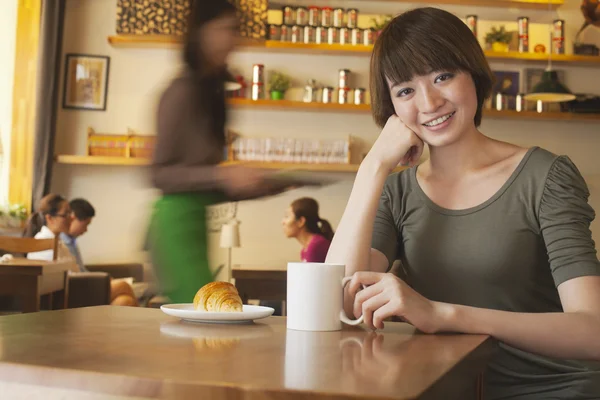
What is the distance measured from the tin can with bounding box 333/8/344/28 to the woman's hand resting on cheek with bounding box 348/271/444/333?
5615mm

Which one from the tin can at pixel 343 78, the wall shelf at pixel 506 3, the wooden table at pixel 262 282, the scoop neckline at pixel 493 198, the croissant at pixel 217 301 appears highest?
the wall shelf at pixel 506 3

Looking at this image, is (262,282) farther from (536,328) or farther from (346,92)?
(536,328)

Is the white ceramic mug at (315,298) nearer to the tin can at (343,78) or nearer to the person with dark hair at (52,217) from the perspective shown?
the person with dark hair at (52,217)

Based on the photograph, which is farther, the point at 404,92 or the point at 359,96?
the point at 359,96

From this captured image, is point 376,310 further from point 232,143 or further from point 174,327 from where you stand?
point 232,143

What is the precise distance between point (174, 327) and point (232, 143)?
5.43 metres

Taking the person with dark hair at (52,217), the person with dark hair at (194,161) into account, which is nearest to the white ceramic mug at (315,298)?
the person with dark hair at (194,161)

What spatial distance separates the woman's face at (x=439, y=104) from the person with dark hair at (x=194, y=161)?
882 mm

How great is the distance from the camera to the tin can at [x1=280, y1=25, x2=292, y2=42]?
6566mm

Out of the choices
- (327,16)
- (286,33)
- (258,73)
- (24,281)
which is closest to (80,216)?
(258,73)

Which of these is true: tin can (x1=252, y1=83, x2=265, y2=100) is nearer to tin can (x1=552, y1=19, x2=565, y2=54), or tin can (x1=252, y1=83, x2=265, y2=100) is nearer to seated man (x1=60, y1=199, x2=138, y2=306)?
seated man (x1=60, y1=199, x2=138, y2=306)

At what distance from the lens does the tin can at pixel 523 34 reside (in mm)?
6609

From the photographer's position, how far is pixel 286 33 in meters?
6.58

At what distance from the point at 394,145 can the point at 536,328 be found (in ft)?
1.88
